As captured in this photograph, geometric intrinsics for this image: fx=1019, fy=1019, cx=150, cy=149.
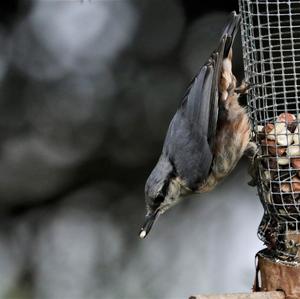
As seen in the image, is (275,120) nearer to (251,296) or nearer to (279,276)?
(279,276)

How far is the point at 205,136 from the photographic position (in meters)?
4.56

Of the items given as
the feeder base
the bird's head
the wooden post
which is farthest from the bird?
the wooden post

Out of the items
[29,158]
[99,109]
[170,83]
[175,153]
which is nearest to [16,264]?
[29,158]

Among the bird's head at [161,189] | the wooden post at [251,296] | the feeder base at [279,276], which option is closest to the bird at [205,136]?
the bird's head at [161,189]

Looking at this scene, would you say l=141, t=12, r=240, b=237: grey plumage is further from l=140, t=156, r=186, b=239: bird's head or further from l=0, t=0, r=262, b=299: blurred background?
l=0, t=0, r=262, b=299: blurred background

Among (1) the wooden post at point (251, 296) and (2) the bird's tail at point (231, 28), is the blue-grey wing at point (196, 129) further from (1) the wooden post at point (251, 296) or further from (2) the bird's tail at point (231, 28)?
(1) the wooden post at point (251, 296)

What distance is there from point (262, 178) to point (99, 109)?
2874mm

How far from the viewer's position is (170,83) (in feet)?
23.2

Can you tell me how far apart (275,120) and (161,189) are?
25.3 inches

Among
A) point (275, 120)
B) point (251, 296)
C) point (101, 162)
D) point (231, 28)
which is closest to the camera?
point (251, 296)

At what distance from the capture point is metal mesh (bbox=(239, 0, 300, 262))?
4246 mm

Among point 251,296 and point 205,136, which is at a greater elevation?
point 205,136

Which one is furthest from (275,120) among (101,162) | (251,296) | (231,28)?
(101,162)

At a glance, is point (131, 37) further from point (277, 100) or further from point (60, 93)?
point (277, 100)
